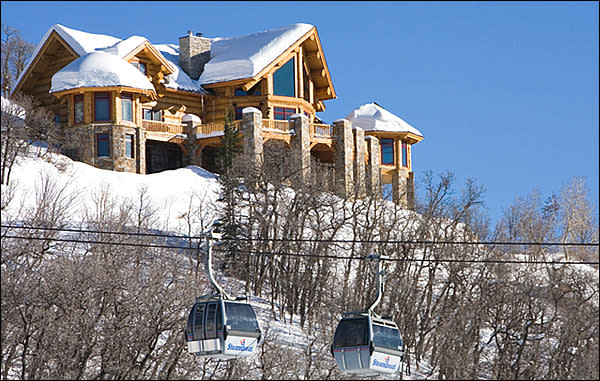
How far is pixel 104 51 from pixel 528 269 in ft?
95.6

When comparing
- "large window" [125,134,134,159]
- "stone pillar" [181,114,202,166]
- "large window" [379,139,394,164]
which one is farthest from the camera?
"large window" [379,139,394,164]

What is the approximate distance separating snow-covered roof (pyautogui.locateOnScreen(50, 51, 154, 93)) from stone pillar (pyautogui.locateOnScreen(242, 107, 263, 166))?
5.95 metres

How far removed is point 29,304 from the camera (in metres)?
38.7

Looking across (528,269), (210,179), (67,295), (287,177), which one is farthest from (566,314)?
(67,295)

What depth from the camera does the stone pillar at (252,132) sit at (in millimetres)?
60375

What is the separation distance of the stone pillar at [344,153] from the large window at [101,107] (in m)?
14.4

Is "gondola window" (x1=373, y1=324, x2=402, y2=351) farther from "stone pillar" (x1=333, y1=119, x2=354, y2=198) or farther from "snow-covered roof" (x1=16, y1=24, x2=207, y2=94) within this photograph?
"snow-covered roof" (x1=16, y1=24, x2=207, y2=94)

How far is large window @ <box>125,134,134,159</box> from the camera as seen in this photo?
59053mm

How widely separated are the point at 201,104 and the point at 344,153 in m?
10.4

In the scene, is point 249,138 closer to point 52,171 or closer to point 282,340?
point 52,171

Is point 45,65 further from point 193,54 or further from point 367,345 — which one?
point 367,345

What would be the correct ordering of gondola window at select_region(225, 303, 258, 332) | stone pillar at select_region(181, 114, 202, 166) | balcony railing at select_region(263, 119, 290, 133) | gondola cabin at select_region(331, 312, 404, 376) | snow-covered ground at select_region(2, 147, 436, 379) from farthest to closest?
stone pillar at select_region(181, 114, 202, 166)
balcony railing at select_region(263, 119, 290, 133)
snow-covered ground at select_region(2, 147, 436, 379)
gondola window at select_region(225, 303, 258, 332)
gondola cabin at select_region(331, 312, 404, 376)

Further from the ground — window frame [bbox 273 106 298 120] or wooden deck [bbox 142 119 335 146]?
window frame [bbox 273 106 298 120]

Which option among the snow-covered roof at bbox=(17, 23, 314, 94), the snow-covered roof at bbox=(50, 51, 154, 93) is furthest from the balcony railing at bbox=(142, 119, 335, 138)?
the snow-covered roof at bbox=(17, 23, 314, 94)
